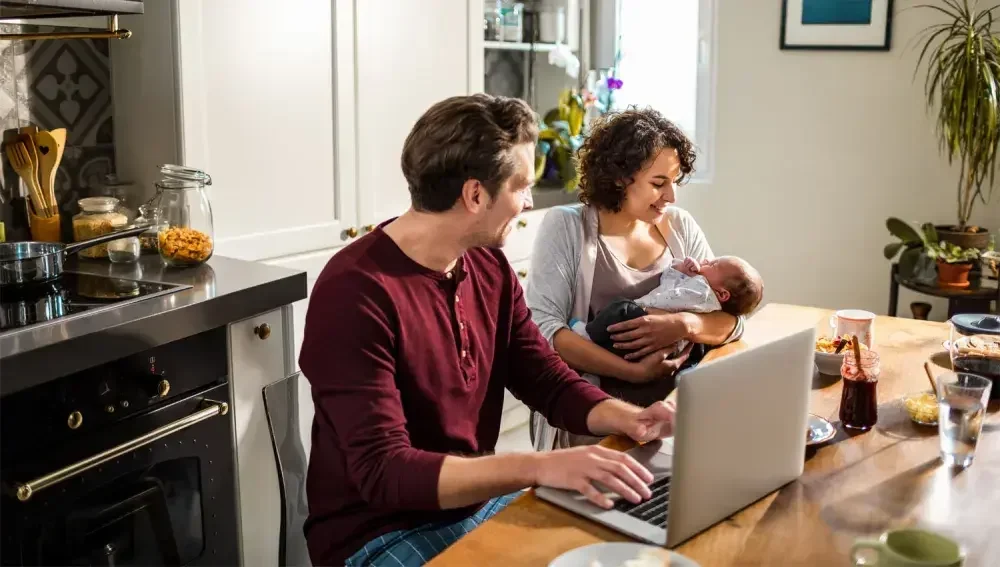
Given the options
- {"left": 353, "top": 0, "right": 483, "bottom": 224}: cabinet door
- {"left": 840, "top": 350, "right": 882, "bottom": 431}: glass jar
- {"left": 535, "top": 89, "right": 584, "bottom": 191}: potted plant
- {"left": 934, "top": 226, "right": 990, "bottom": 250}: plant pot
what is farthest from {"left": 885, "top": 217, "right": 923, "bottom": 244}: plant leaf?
{"left": 840, "top": 350, "right": 882, "bottom": 431}: glass jar

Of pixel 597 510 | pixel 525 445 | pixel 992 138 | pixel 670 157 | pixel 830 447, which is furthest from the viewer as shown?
pixel 525 445

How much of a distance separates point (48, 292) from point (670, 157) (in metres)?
1.41

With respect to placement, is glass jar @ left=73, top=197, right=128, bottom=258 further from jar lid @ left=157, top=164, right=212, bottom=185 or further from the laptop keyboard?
the laptop keyboard

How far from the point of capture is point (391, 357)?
149 centimetres

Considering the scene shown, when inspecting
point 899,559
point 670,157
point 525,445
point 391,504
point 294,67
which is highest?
point 294,67

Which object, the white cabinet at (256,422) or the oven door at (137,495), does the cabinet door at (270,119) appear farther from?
the oven door at (137,495)

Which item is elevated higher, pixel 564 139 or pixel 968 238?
pixel 564 139

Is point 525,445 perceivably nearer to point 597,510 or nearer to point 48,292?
point 48,292

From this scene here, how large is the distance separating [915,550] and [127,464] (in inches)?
53.6

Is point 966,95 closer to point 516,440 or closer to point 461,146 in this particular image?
point 516,440

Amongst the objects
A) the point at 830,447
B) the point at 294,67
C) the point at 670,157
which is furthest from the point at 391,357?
the point at 294,67


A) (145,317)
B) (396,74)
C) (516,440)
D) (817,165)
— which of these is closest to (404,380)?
(145,317)

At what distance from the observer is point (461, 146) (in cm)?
154

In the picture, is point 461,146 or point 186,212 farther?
point 186,212
